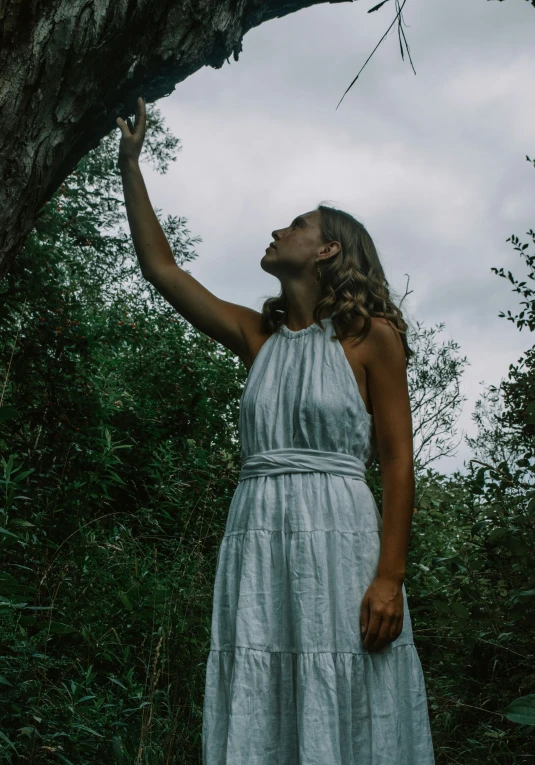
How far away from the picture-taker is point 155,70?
6.93ft

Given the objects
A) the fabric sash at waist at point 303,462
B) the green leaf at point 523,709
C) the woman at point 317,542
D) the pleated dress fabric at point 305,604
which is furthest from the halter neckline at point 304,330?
the green leaf at point 523,709

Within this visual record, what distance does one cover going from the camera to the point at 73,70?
1.83m

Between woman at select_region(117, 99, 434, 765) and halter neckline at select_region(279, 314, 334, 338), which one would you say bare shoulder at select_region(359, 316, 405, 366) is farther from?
halter neckline at select_region(279, 314, 334, 338)

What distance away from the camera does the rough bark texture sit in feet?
5.69

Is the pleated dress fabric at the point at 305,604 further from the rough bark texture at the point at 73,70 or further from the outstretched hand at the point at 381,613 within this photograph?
the rough bark texture at the point at 73,70

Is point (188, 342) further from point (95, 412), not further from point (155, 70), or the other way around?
point (155, 70)

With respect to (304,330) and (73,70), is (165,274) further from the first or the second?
(73,70)

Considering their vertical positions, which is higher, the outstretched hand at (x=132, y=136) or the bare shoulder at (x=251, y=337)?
the outstretched hand at (x=132, y=136)

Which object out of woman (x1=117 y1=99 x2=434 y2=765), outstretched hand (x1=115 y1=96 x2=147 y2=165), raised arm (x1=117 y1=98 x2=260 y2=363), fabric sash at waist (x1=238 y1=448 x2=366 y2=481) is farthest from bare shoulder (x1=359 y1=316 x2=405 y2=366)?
outstretched hand (x1=115 y1=96 x2=147 y2=165)

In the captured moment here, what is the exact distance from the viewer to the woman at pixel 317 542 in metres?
1.79

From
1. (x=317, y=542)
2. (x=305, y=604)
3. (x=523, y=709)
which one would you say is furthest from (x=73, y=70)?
(x=523, y=709)

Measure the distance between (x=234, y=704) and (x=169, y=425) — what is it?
3690mm

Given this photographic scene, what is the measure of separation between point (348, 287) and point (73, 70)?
89cm

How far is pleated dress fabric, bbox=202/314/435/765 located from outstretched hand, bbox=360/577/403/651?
0.07ft
